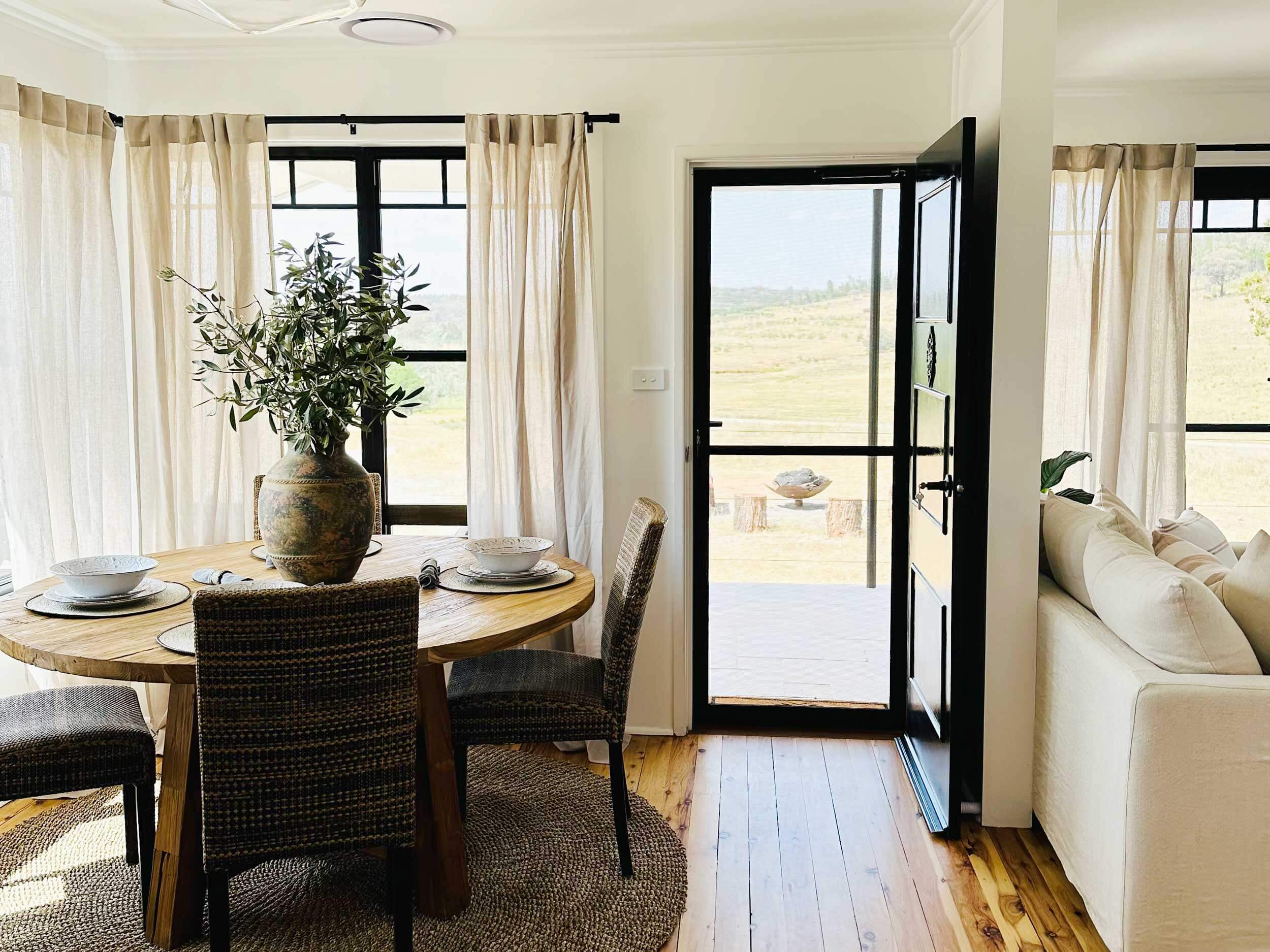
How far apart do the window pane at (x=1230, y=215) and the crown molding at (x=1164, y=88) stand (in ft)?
1.38

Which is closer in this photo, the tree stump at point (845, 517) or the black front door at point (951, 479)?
the black front door at point (951, 479)

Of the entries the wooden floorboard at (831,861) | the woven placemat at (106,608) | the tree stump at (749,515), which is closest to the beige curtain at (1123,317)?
the tree stump at (749,515)

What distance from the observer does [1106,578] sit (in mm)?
2553

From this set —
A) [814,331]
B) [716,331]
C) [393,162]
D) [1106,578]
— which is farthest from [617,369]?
[1106,578]

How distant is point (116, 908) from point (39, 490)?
138 cm

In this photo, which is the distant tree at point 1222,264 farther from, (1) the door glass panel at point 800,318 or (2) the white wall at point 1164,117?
(1) the door glass panel at point 800,318

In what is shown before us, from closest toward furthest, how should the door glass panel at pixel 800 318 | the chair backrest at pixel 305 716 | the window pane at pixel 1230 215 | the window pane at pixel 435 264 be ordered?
1. the chair backrest at pixel 305 716
2. the door glass panel at pixel 800 318
3. the window pane at pixel 435 264
4. the window pane at pixel 1230 215

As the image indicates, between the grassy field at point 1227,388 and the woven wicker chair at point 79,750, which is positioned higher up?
the grassy field at point 1227,388

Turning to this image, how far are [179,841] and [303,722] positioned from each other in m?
0.66

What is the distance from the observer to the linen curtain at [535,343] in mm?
3555

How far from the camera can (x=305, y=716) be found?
2.04 metres

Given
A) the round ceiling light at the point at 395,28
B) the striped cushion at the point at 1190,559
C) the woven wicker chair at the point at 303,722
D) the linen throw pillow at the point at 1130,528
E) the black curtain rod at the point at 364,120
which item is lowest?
the woven wicker chair at the point at 303,722

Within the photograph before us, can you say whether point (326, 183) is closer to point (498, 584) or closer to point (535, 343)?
point (535, 343)

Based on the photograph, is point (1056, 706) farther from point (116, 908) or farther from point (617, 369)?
point (116, 908)
